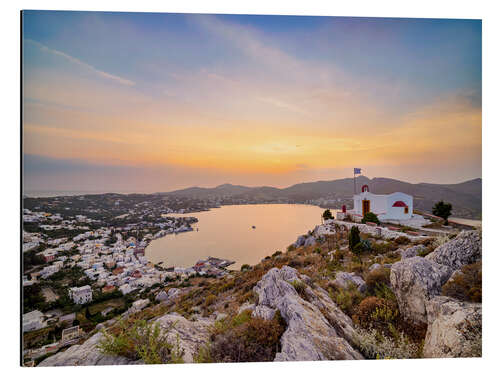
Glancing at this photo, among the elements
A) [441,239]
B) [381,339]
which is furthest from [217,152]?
[441,239]

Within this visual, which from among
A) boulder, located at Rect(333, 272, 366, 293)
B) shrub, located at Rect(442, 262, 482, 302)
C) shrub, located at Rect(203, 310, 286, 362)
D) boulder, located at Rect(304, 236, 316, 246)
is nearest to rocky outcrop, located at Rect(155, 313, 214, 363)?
shrub, located at Rect(203, 310, 286, 362)

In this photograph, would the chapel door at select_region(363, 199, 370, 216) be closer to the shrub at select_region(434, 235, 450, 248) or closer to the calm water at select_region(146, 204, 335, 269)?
the calm water at select_region(146, 204, 335, 269)

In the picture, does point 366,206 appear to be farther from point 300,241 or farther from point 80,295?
point 80,295

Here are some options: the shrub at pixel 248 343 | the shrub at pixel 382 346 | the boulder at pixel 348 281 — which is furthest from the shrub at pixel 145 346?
the boulder at pixel 348 281

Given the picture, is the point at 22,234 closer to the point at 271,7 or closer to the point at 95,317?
the point at 95,317

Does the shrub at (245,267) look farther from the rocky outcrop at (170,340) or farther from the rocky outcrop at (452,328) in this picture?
the rocky outcrop at (452,328)
